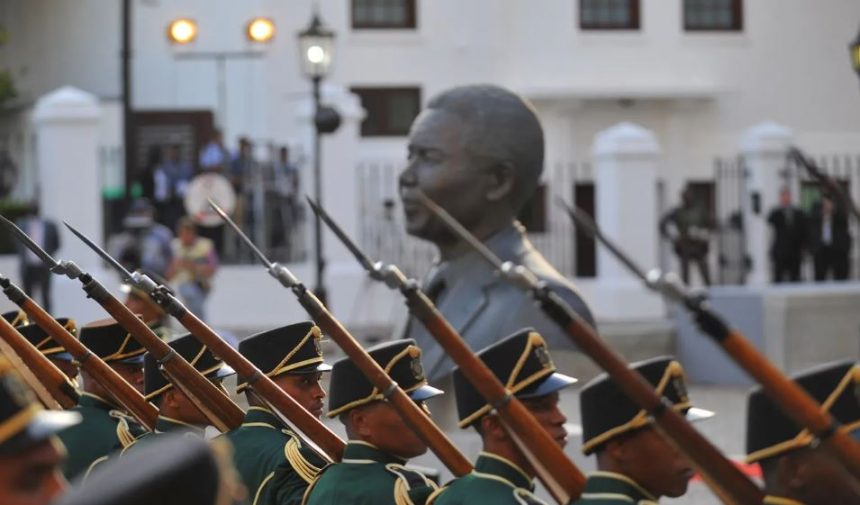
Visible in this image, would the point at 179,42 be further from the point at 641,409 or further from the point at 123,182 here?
→ the point at 641,409

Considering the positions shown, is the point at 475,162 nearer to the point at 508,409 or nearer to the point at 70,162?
the point at 508,409

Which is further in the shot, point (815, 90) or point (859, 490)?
point (815, 90)

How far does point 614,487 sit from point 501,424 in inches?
21.7

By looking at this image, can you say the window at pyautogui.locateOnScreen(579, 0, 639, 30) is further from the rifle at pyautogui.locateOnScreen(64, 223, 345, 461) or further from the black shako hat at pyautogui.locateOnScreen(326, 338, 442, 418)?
the black shako hat at pyautogui.locateOnScreen(326, 338, 442, 418)

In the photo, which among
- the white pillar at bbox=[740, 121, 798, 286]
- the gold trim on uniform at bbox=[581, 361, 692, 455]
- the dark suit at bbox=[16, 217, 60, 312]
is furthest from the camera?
the white pillar at bbox=[740, 121, 798, 286]

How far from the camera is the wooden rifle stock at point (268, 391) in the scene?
6.61 m

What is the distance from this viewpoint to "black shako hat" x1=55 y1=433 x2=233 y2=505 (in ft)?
9.91

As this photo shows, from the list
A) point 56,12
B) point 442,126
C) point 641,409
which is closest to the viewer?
point 641,409

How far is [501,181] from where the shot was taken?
1136 cm

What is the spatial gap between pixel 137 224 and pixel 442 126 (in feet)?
40.6

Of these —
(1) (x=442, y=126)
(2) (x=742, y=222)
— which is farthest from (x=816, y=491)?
(2) (x=742, y=222)

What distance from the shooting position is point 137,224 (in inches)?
920

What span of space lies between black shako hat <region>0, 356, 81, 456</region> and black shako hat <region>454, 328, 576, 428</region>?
7.95ft

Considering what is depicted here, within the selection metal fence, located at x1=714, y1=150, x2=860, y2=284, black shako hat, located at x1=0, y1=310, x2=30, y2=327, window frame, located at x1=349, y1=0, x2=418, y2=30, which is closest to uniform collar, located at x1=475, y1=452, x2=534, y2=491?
black shako hat, located at x1=0, y1=310, x2=30, y2=327
